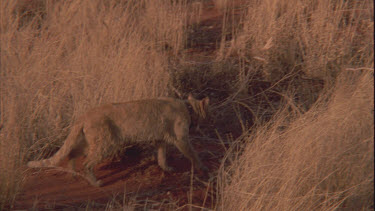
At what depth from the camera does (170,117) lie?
4.95 m

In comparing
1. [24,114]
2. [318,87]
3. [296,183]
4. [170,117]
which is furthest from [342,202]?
[24,114]

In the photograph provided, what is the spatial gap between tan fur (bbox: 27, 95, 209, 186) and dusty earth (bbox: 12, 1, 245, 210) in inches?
6.1

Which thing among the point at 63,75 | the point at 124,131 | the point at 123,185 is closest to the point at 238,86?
the point at 124,131

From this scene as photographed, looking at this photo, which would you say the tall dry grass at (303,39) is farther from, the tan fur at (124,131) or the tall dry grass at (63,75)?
the tan fur at (124,131)

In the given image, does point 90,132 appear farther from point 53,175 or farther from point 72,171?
point 53,175

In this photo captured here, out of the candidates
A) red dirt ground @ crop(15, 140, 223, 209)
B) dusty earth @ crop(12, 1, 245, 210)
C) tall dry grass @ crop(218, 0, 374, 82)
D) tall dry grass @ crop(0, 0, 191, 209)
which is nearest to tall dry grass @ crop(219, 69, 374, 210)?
dusty earth @ crop(12, 1, 245, 210)

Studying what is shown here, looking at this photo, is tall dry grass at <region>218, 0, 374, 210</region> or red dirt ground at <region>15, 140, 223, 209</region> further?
red dirt ground at <region>15, 140, 223, 209</region>

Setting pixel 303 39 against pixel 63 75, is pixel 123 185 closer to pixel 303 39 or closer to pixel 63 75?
pixel 63 75

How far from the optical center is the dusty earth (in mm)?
4254

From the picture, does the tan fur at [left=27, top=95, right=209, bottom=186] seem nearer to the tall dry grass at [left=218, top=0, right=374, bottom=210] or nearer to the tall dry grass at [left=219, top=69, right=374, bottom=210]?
the tall dry grass at [left=218, top=0, right=374, bottom=210]

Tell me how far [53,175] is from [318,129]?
9.52ft

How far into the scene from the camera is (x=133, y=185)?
15.4 ft

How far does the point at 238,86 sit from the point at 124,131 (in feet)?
7.94

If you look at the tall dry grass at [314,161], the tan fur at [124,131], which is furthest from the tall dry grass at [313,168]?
the tan fur at [124,131]
